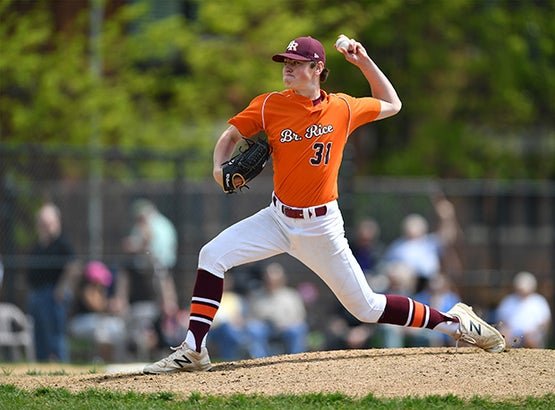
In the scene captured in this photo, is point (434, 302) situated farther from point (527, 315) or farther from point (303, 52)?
point (303, 52)

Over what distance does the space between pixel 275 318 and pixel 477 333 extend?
6.33 m

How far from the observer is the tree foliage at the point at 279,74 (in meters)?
16.8

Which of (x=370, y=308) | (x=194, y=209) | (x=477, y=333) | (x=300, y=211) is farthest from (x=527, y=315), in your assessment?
(x=300, y=211)

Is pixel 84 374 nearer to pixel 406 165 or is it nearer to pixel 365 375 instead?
pixel 365 375

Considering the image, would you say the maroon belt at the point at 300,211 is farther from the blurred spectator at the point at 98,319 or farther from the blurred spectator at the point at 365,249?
the blurred spectator at the point at 365,249

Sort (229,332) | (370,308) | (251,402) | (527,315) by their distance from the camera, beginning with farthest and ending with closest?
(527,315)
(229,332)
(370,308)
(251,402)

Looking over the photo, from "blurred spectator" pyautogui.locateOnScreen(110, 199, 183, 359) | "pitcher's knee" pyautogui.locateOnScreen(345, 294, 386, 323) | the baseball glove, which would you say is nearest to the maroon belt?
the baseball glove

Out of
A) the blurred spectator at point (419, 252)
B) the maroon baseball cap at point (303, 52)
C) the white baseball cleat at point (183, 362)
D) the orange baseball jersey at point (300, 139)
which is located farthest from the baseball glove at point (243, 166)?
the blurred spectator at point (419, 252)

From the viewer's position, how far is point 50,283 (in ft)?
43.5

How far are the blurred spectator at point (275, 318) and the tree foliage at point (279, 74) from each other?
4.14 metres

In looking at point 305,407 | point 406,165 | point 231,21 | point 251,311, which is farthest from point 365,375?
point 406,165

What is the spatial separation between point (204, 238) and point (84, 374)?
24.9 ft

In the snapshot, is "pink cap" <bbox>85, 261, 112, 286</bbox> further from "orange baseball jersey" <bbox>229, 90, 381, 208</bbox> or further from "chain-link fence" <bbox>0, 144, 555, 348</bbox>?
"orange baseball jersey" <bbox>229, 90, 381, 208</bbox>

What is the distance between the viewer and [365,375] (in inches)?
263
